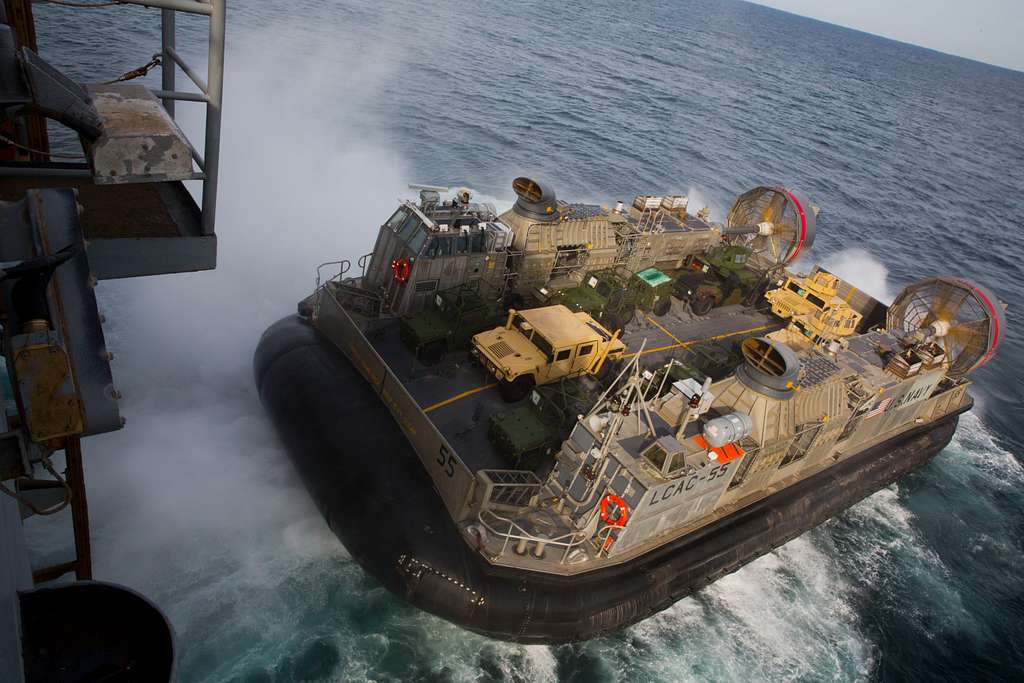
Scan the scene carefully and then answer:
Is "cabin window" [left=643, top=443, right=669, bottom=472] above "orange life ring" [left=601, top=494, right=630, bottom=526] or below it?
above

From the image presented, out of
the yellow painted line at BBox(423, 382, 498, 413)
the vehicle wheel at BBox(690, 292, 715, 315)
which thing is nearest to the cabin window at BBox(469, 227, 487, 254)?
the yellow painted line at BBox(423, 382, 498, 413)

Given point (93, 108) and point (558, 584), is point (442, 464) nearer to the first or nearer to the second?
point (558, 584)

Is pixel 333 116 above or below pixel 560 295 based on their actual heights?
below

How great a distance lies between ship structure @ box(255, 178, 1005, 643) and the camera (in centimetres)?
1063

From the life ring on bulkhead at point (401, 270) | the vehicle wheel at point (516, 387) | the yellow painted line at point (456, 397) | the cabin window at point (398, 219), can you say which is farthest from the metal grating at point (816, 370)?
the cabin window at point (398, 219)

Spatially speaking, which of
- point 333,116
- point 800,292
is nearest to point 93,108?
point 800,292

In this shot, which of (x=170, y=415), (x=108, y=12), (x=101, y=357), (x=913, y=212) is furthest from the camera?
(x=913, y=212)

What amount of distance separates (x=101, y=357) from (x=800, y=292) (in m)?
18.3

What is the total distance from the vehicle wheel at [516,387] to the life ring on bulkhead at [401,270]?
3.22m

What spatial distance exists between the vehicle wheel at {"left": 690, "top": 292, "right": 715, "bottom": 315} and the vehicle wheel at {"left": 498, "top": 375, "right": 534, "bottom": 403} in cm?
771

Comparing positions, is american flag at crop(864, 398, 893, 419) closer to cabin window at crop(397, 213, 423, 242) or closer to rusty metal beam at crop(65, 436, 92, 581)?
cabin window at crop(397, 213, 423, 242)

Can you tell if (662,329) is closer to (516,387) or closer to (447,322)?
(516,387)

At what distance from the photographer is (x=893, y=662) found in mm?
13125

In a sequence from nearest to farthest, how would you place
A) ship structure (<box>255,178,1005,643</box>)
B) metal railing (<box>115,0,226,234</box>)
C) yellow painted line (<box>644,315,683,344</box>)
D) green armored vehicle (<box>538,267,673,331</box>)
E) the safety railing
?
metal railing (<box>115,0,226,234</box>)
ship structure (<box>255,178,1005,643</box>)
the safety railing
green armored vehicle (<box>538,267,673,331</box>)
yellow painted line (<box>644,315,683,344</box>)
